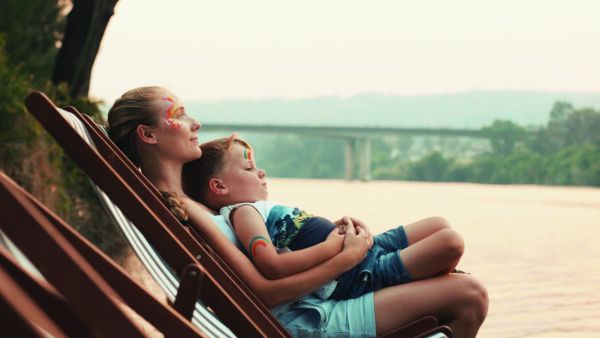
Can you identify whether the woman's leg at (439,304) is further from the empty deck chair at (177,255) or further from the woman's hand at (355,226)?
the empty deck chair at (177,255)

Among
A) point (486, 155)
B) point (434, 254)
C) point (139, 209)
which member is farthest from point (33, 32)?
point (486, 155)

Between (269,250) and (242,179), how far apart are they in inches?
13.3

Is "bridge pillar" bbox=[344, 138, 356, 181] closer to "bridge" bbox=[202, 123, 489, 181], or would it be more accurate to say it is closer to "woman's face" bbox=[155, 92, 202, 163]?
"bridge" bbox=[202, 123, 489, 181]

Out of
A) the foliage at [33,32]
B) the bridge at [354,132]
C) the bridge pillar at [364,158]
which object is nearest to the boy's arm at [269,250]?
the foliage at [33,32]

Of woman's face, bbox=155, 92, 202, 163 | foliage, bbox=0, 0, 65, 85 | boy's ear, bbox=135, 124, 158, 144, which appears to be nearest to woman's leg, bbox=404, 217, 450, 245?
woman's face, bbox=155, 92, 202, 163

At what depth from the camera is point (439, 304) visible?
2488 millimetres

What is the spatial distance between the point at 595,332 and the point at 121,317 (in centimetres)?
467

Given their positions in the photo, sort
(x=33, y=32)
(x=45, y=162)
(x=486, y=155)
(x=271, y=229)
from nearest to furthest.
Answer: (x=271, y=229) → (x=45, y=162) → (x=33, y=32) → (x=486, y=155)

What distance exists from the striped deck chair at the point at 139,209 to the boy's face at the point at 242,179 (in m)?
0.29

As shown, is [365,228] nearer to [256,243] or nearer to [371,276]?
[371,276]

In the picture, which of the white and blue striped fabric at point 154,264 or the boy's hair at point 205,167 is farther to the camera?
the boy's hair at point 205,167

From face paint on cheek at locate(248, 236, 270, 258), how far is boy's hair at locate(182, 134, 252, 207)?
0.34 meters

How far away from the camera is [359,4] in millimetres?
73250

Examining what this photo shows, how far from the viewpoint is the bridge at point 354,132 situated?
4319 cm
